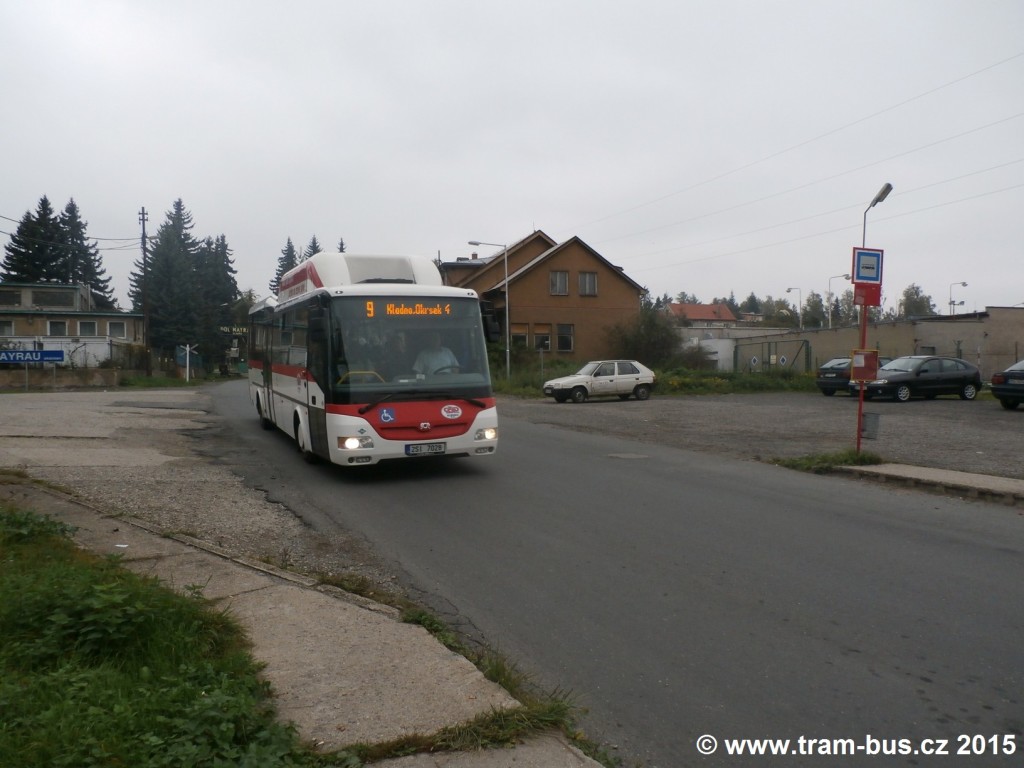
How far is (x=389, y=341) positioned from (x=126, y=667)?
752 centimetres

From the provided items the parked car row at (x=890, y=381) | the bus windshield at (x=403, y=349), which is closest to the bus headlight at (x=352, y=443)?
the bus windshield at (x=403, y=349)

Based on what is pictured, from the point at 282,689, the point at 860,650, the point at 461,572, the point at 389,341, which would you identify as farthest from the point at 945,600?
Answer: the point at 389,341

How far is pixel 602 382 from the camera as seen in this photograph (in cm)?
3047

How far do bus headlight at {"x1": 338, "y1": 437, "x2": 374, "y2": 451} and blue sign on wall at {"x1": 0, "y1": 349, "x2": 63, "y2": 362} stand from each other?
103ft

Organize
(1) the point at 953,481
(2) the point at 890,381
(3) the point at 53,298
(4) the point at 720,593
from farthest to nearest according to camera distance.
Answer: (3) the point at 53,298
(2) the point at 890,381
(1) the point at 953,481
(4) the point at 720,593

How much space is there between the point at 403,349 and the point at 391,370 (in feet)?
1.22

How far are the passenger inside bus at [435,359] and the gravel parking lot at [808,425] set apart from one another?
5.92 metres

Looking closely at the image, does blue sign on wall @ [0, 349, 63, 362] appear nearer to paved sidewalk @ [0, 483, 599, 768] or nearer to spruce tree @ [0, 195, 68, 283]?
paved sidewalk @ [0, 483, 599, 768]

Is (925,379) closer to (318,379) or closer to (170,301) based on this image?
(318,379)

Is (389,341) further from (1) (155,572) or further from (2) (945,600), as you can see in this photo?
(2) (945,600)

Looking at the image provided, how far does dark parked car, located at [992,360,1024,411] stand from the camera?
22.9 metres

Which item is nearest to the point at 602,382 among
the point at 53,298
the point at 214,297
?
the point at 53,298

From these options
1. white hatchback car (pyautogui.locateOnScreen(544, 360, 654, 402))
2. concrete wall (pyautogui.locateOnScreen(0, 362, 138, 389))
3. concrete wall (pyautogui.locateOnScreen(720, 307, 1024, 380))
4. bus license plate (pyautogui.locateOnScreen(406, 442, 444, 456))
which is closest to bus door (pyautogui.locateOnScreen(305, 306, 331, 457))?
bus license plate (pyautogui.locateOnScreen(406, 442, 444, 456))

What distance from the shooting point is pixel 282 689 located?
13.5 feet
